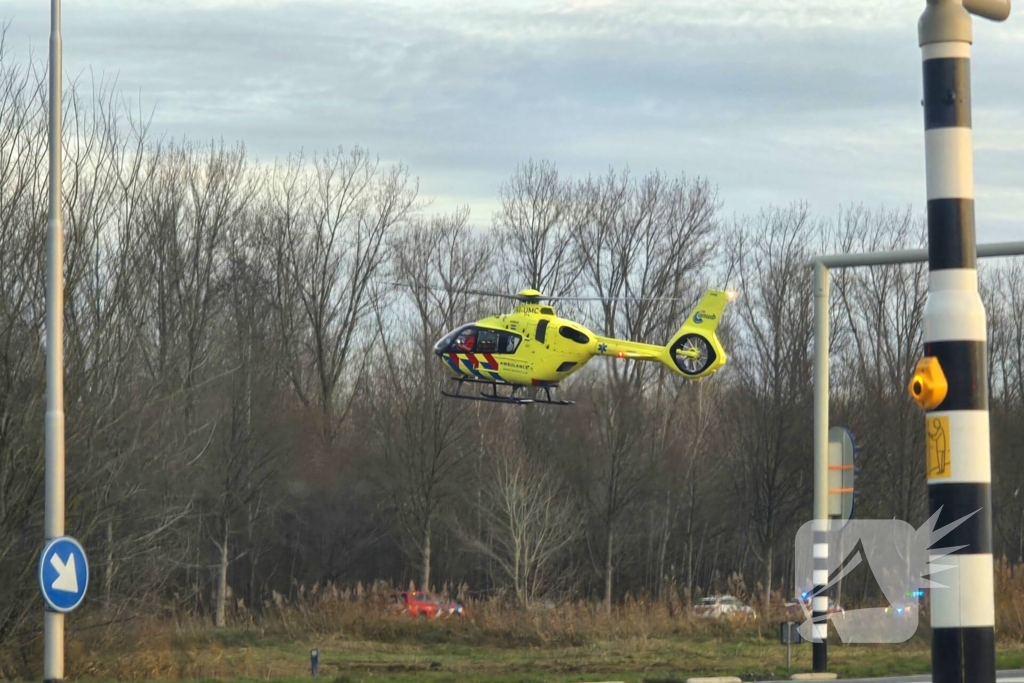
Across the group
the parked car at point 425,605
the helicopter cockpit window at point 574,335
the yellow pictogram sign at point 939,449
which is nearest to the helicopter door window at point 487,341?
the helicopter cockpit window at point 574,335

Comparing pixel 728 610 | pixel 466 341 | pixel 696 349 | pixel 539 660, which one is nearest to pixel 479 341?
pixel 466 341

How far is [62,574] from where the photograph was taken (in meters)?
11.2

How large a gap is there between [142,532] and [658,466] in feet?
109

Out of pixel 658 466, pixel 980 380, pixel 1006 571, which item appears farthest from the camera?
pixel 658 466

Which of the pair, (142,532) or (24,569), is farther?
(142,532)

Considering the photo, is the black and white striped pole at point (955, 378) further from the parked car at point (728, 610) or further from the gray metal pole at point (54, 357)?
the parked car at point (728, 610)

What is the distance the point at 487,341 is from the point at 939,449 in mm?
21688

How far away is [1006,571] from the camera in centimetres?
2919

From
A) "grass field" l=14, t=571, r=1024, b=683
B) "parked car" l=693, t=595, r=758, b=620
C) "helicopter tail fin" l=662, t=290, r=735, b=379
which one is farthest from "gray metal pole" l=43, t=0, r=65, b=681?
"parked car" l=693, t=595, r=758, b=620

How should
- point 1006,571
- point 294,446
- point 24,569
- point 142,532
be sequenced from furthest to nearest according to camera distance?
point 294,446
point 1006,571
point 142,532
point 24,569

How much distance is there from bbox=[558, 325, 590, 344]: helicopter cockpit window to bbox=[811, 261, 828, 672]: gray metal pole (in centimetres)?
807

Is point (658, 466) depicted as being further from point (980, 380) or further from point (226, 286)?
point (980, 380)

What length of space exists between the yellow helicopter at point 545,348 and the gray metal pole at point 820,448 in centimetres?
670

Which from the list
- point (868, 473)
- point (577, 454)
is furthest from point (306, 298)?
point (868, 473)
